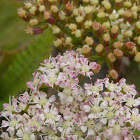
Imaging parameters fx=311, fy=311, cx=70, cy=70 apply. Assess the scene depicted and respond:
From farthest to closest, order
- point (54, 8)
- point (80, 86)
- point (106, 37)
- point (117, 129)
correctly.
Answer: point (54, 8) < point (106, 37) < point (80, 86) < point (117, 129)

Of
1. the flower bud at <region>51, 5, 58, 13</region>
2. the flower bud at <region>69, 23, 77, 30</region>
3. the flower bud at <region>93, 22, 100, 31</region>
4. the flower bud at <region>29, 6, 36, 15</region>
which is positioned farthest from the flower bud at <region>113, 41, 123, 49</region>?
the flower bud at <region>29, 6, 36, 15</region>

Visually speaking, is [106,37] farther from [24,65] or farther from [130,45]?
[24,65]

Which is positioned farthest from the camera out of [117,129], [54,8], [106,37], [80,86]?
[54,8]

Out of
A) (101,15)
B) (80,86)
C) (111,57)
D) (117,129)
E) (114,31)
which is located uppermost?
(101,15)

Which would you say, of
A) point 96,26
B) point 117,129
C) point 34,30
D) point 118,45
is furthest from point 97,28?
point 117,129

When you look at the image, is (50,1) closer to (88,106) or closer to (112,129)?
(88,106)

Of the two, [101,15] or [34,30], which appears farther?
[34,30]

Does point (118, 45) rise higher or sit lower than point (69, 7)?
lower
